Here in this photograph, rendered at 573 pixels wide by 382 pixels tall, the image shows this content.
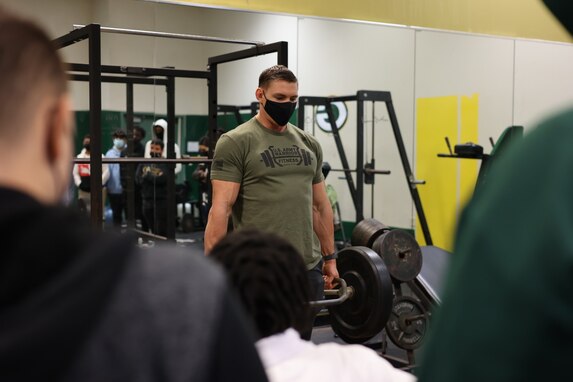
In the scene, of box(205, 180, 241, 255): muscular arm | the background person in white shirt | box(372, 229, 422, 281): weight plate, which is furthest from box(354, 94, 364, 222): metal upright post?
the background person in white shirt

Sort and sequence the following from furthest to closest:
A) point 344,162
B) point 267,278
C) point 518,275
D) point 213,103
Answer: point 344,162 → point 213,103 → point 267,278 → point 518,275

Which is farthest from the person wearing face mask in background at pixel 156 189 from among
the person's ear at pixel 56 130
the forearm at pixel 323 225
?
the person's ear at pixel 56 130

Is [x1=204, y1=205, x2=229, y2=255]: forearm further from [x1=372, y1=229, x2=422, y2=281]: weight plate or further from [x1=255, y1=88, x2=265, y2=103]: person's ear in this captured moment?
[x1=372, y1=229, x2=422, y2=281]: weight plate

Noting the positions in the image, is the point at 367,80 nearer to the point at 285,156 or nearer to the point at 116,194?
the point at 116,194

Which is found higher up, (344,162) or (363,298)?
(344,162)

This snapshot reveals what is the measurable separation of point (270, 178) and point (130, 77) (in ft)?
11.8

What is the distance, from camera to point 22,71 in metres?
0.77

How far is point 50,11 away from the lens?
6.52 metres

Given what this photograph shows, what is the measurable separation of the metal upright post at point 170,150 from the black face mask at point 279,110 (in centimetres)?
246

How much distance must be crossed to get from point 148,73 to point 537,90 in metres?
5.21

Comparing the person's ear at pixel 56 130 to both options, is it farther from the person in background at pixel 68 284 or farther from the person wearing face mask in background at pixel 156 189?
the person wearing face mask in background at pixel 156 189

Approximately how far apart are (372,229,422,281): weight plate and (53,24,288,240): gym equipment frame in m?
1.28

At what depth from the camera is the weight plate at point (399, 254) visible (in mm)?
4656

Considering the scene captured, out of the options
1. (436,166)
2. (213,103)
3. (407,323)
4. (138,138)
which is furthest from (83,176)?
(407,323)
